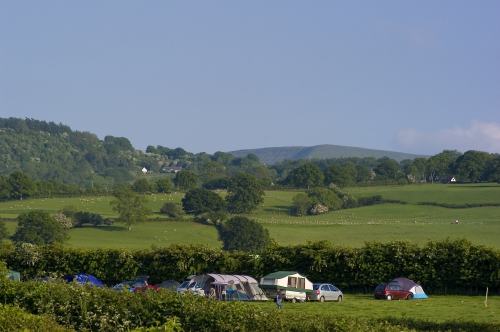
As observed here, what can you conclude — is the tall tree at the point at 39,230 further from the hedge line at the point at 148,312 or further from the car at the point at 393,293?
the hedge line at the point at 148,312

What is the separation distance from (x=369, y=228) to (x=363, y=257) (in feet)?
238

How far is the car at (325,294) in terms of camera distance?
51719mm

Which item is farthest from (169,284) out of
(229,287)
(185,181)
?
(185,181)

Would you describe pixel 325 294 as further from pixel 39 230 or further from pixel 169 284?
pixel 39 230

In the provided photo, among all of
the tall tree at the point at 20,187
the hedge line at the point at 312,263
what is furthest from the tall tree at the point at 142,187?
the hedge line at the point at 312,263

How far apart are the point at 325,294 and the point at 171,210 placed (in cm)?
8674

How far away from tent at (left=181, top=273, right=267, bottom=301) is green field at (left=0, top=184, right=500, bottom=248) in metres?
57.2

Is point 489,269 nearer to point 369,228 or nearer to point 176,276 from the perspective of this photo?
point 176,276

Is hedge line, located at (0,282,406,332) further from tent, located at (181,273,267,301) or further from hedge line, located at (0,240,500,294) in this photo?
hedge line, located at (0,240,500,294)

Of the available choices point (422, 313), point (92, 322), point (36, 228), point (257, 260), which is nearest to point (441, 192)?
point (36, 228)

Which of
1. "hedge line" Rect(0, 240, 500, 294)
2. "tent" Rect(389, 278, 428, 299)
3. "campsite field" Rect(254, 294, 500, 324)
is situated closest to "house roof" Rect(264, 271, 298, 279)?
"campsite field" Rect(254, 294, 500, 324)

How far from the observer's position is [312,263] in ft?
189

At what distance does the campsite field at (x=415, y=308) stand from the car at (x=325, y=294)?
1.81 ft

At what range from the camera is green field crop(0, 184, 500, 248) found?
116 m
